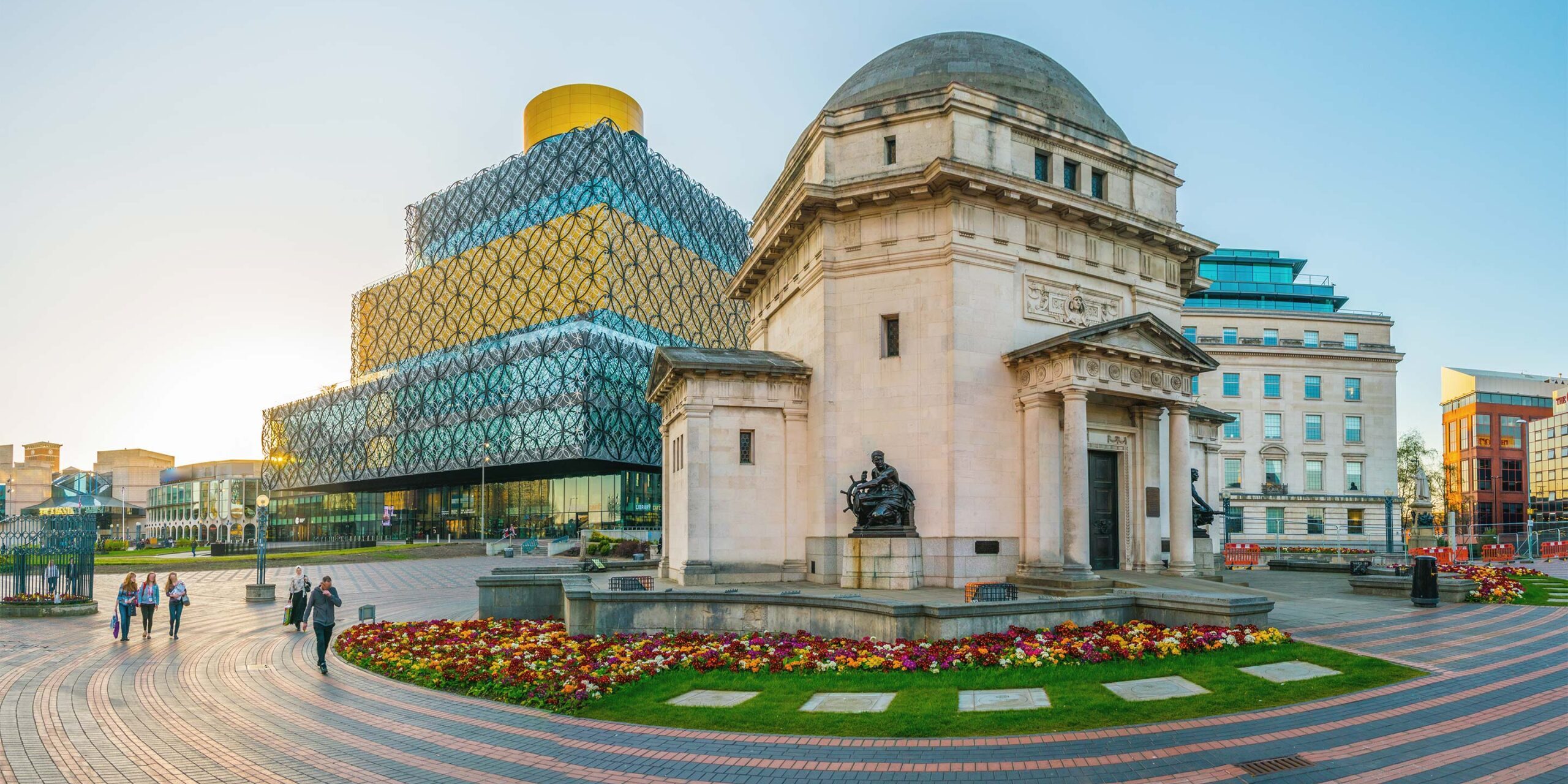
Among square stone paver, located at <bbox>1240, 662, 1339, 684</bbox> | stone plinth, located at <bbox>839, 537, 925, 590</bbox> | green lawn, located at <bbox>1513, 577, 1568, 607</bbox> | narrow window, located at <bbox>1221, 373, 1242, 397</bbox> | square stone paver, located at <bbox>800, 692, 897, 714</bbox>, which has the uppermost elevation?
narrow window, located at <bbox>1221, 373, 1242, 397</bbox>

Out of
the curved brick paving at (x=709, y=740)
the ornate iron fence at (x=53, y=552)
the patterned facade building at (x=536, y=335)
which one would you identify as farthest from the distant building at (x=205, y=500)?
the curved brick paving at (x=709, y=740)

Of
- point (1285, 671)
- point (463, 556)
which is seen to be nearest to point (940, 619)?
point (1285, 671)

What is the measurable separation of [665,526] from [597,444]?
4805 cm

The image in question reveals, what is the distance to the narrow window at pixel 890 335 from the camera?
1019 inches

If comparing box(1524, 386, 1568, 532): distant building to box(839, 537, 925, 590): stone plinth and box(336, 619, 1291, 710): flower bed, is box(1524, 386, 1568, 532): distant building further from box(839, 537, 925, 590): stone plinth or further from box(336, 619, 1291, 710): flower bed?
box(336, 619, 1291, 710): flower bed

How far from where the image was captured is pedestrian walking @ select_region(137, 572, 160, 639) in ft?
83.3

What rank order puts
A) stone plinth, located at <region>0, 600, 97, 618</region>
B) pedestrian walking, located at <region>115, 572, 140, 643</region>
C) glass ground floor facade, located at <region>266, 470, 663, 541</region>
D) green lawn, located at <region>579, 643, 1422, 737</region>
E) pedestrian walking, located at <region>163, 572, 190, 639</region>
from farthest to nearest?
glass ground floor facade, located at <region>266, 470, 663, 541</region>, stone plinth, located at <region>0, 600, 97, 618</region>, pedestrian walking, located at <region>163, 572, 190, 639</region>, pedestrian walking, located at <region>115, 572, 140, 643</region>, green lawn, located at <region>579, 643, 1422, 737</region>

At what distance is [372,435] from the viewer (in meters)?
96.9

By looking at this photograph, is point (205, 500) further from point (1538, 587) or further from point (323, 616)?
point (1538, 587)

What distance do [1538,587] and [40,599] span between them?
4607 centimetres

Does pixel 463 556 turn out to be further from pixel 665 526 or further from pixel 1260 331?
pixel 1260 331

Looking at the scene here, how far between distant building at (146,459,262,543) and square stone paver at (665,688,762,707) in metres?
106

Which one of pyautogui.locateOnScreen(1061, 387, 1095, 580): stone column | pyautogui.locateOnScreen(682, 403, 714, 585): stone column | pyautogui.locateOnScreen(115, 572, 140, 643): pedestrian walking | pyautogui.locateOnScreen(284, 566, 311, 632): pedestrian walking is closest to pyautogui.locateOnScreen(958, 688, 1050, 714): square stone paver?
pyautogui.locateOnScreen(1061, 387, 1095, 580): stone column

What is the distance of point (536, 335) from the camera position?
84.5 meters
